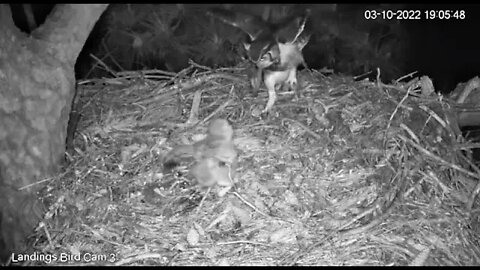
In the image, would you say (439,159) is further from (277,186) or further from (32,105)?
(32,105)

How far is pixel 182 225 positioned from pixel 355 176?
0.51 m

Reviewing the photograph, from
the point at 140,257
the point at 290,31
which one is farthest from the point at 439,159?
the point at 140,257

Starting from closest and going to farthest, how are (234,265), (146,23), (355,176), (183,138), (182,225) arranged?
(234,265), (182,225), (355,176), (183,138), (146,23)

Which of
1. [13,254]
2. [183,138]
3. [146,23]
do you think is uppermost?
[146,23]

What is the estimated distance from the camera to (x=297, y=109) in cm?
173

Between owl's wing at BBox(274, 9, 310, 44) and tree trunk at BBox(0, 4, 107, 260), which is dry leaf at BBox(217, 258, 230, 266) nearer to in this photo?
tree trunk at BBox(0, 4, 107, 260)

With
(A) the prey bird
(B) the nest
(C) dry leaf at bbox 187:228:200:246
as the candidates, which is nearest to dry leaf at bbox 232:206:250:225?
(B) the nest

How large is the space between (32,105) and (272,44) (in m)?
0.70

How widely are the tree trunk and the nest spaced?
0.20ft

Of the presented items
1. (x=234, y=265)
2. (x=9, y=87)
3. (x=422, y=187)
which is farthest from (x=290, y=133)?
(x=9, y=87)

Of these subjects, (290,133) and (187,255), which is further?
(290,133)

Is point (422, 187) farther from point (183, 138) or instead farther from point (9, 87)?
point (9, 87)

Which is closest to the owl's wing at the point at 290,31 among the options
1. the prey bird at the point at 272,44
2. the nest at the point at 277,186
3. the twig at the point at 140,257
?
the prey bird at the point at 272,44

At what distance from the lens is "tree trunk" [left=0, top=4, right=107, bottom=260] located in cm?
137
